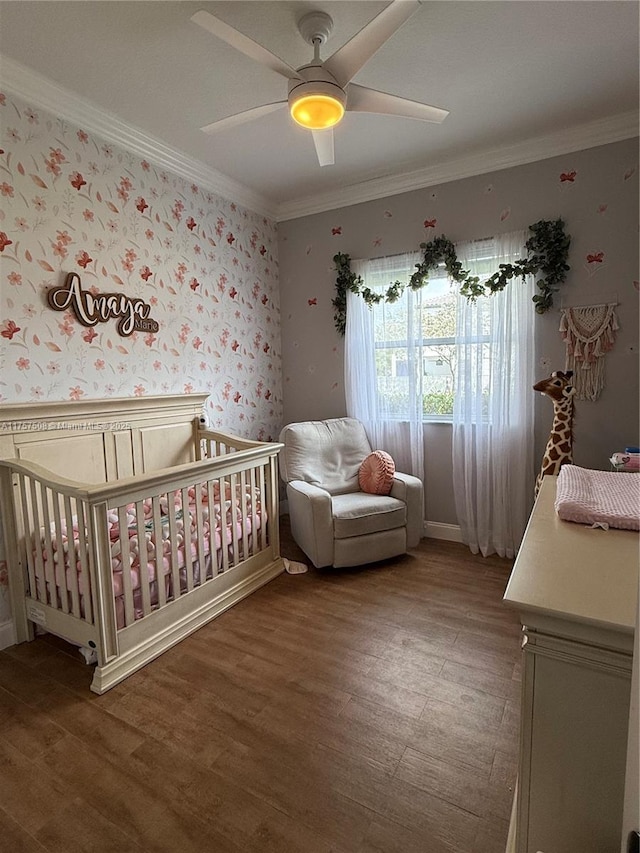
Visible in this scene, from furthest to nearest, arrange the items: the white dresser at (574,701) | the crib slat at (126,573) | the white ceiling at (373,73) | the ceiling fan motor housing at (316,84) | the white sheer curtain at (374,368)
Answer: the white sheer curtain at (374,368)
the crib slat at (126,573)
the white ceiling at (373,73)
the ceiling fan motor housing at (316,84)
the white dresser at (574,701)

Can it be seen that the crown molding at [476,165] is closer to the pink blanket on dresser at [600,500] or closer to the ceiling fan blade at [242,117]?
the ceiling fan blade at [242,117]

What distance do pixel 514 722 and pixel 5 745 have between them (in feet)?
5.86

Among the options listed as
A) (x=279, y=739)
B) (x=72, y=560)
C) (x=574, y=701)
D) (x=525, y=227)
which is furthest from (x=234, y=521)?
(x=525, y=227)

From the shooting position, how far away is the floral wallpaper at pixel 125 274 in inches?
83.7

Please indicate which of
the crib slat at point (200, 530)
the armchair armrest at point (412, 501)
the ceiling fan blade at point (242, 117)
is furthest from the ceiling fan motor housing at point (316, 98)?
the armchair armrest at point (412, 501)

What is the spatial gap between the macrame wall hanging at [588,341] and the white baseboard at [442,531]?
125cm

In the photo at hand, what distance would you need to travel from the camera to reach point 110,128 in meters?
2.44

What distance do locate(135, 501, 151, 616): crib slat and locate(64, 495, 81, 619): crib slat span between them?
0.83 feet

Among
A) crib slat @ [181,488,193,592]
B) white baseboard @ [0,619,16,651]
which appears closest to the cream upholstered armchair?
crib slat @ [181,488,193,592]

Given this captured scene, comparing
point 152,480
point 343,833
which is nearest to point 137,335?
point 152,480

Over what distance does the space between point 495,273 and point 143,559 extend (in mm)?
2704

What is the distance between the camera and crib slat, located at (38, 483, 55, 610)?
1928mm

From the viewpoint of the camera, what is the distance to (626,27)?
183cm

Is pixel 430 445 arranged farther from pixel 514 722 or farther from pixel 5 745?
pixel 5 745
